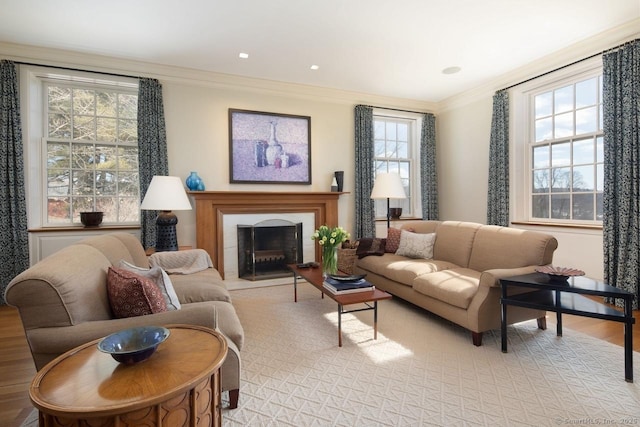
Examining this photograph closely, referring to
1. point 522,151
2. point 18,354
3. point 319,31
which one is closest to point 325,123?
point 319,31

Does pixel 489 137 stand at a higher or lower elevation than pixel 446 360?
higher

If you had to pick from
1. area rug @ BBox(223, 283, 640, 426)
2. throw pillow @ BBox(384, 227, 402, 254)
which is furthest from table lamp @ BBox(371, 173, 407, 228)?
area rug @ BBox(223, 283, 640, 426)

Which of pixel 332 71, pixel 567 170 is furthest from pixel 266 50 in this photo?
pixel 567 170

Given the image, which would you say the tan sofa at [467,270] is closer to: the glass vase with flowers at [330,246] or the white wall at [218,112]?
the glass vase with flowers at [330,246]

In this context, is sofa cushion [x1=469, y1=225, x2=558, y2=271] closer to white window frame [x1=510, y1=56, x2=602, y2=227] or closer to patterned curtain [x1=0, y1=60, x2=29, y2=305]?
white window frame [x1=510, y1=56, x2=602, y2=227]

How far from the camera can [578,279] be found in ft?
7.61

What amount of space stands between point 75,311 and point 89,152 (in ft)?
11.1

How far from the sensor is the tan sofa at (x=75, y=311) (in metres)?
1.34

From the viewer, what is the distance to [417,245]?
380 centimetres

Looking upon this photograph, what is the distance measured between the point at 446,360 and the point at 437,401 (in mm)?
512

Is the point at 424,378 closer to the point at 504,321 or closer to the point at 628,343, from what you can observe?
the point at 504,321

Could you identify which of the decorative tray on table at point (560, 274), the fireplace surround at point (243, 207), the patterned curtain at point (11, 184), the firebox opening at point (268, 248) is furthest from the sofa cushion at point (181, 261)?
the decorative tray on table at point (560, 274)

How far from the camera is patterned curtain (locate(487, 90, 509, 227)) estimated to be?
4461 mm

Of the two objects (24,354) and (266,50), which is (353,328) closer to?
(24,354)
